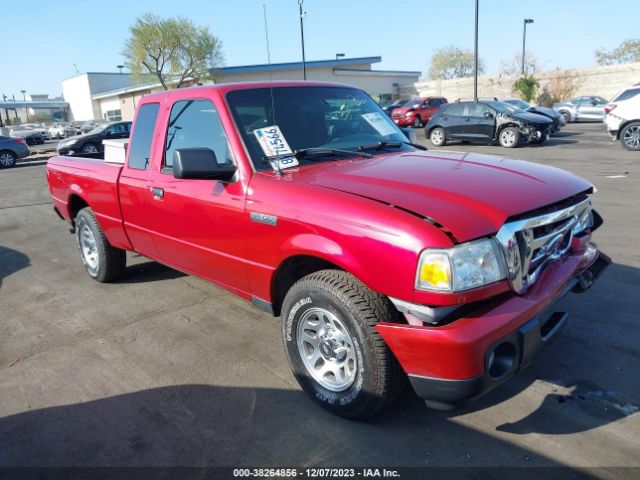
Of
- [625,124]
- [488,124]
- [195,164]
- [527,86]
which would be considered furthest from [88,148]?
[527,86]

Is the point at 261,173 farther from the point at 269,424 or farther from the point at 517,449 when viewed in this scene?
the point at 517,449

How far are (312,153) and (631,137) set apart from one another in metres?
14.1

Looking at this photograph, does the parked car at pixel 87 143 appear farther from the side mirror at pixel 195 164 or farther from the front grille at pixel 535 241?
the front grille at pixel 535 241

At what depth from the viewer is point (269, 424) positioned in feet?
9.59

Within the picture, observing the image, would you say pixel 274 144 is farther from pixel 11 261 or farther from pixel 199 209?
pixel 11 261

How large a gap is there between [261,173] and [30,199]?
10849mm

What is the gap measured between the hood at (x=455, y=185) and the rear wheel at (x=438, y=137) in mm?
15523

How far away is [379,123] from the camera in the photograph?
416 cm

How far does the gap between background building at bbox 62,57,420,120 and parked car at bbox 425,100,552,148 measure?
1779cm

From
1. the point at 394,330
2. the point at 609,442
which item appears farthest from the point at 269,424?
the point at 609,442

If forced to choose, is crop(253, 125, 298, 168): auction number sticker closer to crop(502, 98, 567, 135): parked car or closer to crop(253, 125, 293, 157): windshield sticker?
crop(253, 125, 293, 157): windshield sticker

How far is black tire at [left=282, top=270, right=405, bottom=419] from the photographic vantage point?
257 centimetres

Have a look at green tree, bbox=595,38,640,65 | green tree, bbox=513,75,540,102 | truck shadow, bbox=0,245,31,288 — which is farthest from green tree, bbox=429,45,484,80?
truck shadow, bbox=0,245,31,288

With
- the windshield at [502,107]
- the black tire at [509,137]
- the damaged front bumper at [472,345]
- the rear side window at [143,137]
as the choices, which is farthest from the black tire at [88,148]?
the damaged front bumper at [472,345]
